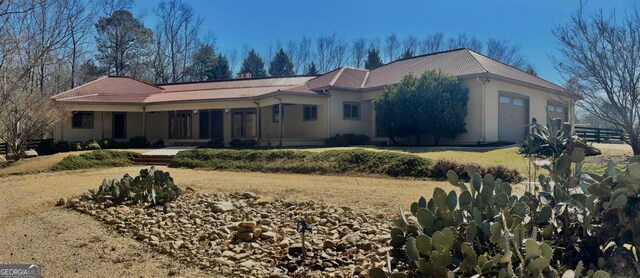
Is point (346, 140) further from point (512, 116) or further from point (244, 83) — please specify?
point (244, 83)

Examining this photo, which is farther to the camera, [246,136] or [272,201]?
[246,136]

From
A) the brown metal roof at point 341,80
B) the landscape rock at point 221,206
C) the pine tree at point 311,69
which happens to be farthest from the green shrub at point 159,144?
the pine tree at point 311,69

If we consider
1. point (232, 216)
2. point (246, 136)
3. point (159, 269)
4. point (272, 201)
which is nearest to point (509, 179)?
point (272, 201)

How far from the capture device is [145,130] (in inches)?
1113

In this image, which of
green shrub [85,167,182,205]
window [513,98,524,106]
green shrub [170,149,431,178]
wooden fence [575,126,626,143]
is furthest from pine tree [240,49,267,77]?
green shrub [85,167,182,205]

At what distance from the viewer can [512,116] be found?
2138 cm

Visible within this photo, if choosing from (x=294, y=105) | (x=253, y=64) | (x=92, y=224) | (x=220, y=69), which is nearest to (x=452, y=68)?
(x=294, y=105)

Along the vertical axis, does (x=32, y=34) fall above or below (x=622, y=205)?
above

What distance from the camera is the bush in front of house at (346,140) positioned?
21552mm

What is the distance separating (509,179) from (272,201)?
6.28 m

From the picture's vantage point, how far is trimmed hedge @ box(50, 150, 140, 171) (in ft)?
56.5

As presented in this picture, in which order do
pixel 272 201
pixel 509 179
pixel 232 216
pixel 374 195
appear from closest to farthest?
pixel 232 216 → pixel 272 201 → pixel 374 195 → pixel 509 179

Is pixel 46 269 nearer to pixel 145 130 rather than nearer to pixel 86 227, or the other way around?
pixel 86 227

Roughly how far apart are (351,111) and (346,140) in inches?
106
